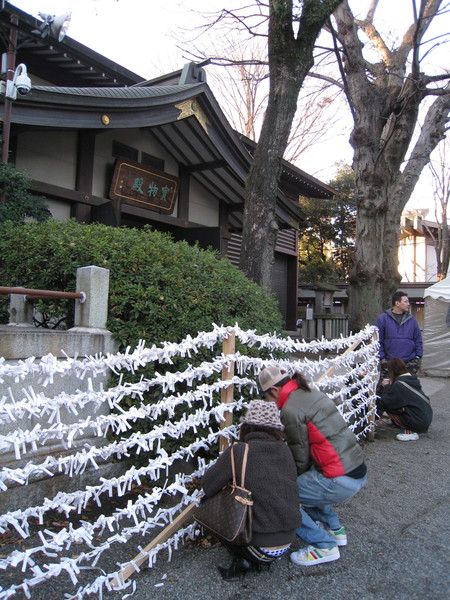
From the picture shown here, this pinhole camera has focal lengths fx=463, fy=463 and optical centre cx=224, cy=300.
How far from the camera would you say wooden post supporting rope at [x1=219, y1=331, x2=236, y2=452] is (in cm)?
354

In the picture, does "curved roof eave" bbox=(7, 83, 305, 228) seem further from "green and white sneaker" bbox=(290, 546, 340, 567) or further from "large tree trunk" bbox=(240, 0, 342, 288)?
"green and white sneaker" bbox=(290, 546, 340, 567)

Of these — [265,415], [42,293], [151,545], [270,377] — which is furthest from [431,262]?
[151,545]

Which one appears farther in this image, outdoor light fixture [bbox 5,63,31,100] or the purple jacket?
the purple jacket

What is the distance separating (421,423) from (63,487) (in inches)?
173

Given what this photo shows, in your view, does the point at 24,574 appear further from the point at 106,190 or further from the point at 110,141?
the point at 110,141

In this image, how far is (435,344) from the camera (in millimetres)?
13070

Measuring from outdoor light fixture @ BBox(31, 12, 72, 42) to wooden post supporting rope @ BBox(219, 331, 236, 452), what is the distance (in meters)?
5.29

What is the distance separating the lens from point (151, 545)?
9.36 feet

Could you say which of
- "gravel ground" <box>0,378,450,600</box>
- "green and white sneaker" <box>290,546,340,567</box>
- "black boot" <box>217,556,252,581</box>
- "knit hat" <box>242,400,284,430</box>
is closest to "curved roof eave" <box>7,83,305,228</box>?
"knit hat" <box>242,400,284,430</box>

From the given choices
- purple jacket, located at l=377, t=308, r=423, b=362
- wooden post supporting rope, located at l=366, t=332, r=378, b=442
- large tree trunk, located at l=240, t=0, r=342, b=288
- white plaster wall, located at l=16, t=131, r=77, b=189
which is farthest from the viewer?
white plaster wall, located at l=16, t=131, r=77, b=189

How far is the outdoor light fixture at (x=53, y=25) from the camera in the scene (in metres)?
6.21

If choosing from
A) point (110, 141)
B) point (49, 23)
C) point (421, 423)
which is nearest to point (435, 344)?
point (421, 423)

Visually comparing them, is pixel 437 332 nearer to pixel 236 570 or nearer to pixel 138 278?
pixel 138 278

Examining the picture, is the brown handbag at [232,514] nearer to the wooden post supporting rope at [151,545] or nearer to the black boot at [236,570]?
the black boot at [236,570]
